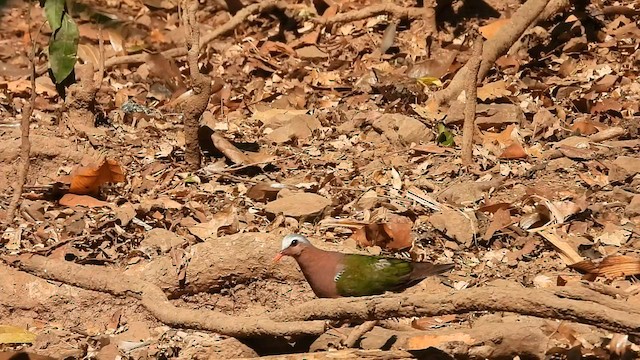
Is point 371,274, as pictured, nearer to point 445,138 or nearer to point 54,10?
point 445,138

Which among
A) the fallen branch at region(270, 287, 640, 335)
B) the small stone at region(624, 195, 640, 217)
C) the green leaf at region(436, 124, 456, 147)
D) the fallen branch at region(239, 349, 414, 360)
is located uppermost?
the fallen branch at region(270, 287, 640, 335)

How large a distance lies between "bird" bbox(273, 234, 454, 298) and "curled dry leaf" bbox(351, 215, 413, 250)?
18.2 inches

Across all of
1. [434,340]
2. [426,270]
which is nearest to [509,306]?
[434,340]

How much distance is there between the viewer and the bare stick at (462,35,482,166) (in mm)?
5398

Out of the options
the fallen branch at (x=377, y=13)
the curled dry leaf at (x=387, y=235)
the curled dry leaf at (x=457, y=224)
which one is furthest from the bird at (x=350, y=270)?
the fallen branch at (x=377, y=13)

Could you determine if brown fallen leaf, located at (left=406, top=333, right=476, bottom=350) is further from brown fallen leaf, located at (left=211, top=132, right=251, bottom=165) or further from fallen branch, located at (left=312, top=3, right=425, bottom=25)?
fallen branch, located at (left=312, top=3, right=425, bottom=25)

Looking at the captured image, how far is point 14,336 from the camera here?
3953 millimetres

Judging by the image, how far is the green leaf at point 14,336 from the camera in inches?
155

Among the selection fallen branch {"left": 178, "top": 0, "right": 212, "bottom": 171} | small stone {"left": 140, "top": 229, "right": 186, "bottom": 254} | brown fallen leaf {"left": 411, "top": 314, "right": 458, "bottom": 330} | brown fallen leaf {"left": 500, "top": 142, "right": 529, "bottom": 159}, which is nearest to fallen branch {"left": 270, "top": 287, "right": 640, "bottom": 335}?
brown fallen leaf {"left": 411, "top": 314, "right": 458, "bottom": 330}

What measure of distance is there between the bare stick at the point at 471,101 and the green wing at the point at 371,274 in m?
1.38

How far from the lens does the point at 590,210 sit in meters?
4.93

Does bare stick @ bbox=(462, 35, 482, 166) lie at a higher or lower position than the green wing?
higher

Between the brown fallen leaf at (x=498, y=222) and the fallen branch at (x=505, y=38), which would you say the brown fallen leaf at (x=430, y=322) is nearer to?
the brown fallen leaf at (x=498, y=222)

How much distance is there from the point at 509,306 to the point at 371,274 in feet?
4.18
